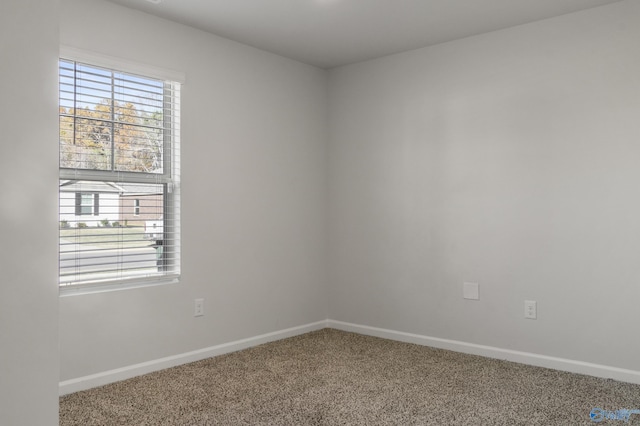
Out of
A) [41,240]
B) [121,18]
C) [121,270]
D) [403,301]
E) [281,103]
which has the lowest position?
[403,301]

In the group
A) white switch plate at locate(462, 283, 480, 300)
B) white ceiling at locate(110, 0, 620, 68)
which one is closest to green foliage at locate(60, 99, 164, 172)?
white ceiling at locate(110, 0, 620, 68)

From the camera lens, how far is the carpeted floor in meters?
2.57

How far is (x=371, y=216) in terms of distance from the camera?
14.4 ft

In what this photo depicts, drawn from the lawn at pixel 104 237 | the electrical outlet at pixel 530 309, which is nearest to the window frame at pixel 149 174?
the lawn at pixel 104 237

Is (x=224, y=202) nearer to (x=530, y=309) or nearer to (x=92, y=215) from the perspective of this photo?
(x=92, y=215)

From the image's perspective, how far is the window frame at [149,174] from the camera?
300 centimetres

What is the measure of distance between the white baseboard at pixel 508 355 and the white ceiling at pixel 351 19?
2276mm

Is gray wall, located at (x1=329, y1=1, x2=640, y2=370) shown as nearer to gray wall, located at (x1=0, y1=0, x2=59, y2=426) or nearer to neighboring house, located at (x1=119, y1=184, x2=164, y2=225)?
neighboring house, located at (x1=119, y1=184, x2=164, y2=225)

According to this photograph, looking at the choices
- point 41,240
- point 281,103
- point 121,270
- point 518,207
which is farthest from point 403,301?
point 41,240

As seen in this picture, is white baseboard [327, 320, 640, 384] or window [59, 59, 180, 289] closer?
window [59, 59, 180, 289]

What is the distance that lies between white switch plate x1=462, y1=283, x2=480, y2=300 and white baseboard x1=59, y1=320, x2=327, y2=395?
1386 mm

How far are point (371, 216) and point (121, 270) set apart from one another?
6.77 ft

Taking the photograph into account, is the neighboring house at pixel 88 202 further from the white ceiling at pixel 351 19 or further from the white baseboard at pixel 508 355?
the white baseboard at pixel 508 355

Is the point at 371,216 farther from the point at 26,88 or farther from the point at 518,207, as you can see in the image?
the point at 26,88
